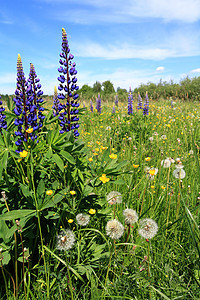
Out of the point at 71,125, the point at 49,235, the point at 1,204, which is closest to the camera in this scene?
the point at 1,204

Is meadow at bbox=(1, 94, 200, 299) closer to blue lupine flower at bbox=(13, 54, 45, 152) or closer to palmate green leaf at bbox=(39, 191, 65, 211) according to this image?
palmate green leaf at bbox=(39, 191, 65, 211)

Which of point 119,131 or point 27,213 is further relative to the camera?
point 119,131

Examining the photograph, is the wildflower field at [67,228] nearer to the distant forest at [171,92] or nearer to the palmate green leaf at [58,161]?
the palmate green leaf at [58,161]

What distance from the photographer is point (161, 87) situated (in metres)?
24.3

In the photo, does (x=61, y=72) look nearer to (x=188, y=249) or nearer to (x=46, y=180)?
(x=46, y=180)

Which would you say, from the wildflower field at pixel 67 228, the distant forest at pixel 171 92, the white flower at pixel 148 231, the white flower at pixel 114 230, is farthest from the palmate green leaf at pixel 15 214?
the distant forest at pixel 171 92

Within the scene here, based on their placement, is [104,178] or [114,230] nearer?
[114,230]

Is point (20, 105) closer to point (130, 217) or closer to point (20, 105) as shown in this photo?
point (20, 105)

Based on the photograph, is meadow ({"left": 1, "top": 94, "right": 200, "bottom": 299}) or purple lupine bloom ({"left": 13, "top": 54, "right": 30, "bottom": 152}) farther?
purple lupine bloom ({"left": 13, "top": 54, "right": 30, "bottom": 152})

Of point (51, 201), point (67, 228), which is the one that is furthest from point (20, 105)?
point (67, 228)

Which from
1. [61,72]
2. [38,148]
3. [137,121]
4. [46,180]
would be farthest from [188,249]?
[137,121]

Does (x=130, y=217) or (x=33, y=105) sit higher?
(x=33, y=105)

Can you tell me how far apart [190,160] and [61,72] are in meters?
2.46

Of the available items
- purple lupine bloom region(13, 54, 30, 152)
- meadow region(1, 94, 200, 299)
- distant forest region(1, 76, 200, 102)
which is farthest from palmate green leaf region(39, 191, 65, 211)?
distant forest region(1, 76, 200, 102)
